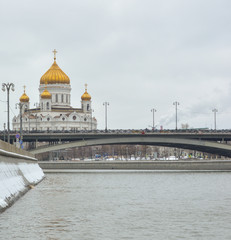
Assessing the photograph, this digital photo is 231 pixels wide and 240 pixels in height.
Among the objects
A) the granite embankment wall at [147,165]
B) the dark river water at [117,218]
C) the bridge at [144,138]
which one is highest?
the bridge at [144,138]

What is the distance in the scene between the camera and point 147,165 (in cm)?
10588

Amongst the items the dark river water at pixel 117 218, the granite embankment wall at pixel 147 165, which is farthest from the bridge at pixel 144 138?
the dark river water at pixel 117 218

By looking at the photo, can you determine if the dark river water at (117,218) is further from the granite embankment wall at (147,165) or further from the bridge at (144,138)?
the bridge at (144,138)

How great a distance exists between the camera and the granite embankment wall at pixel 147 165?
333 ft

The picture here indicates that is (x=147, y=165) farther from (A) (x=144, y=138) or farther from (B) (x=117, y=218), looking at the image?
(B) (x=117, y=218)

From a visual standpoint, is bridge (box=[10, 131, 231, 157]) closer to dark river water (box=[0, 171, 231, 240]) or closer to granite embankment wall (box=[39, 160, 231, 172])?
granite embankment wall (box=[39, 160, 231, 172])

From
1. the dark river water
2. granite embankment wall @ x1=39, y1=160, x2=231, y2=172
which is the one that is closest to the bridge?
granite embankment wall @ x1=39, y1=160, x2=231, y2=172

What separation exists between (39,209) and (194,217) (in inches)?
292

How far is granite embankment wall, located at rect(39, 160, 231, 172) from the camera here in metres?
102

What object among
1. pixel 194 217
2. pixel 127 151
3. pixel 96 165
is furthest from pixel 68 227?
pixel 127 151

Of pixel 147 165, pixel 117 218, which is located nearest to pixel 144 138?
pixel 147 165

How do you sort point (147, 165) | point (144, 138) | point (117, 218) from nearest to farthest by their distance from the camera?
point (117, 218) < point (147, 165) < point (144, 138)

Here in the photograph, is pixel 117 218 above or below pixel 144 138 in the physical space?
below

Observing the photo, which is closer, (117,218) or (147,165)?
(117,218)
